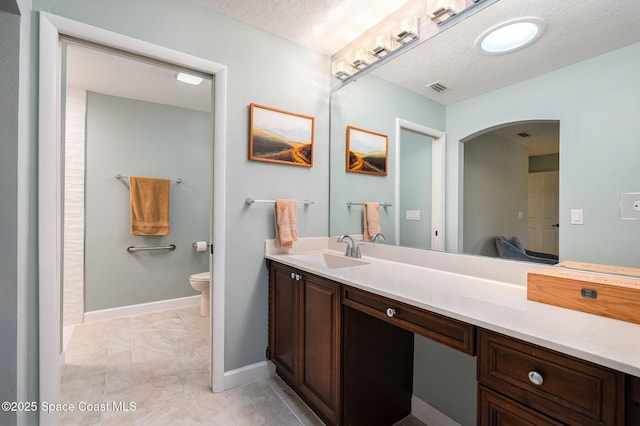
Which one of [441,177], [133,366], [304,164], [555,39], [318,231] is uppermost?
[555,39]

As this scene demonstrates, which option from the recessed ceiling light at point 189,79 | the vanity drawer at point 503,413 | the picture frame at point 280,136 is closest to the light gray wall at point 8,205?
the picture frame at point 280,136

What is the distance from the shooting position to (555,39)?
3.83ft

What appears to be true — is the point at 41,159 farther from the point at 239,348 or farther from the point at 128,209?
the point at 128,209

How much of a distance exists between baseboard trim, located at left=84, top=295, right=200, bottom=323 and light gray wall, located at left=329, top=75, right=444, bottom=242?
89.4 inches

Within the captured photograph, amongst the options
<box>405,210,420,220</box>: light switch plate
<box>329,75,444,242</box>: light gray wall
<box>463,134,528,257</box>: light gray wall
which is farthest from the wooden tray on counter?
<box>329,75,444,242</box>: light gray wall

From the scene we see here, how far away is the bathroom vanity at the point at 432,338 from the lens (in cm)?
69

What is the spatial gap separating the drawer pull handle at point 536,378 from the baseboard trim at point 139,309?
3535mm

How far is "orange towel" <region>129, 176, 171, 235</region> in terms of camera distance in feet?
10.4

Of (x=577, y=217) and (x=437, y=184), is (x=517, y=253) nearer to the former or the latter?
(x=577, y=217)

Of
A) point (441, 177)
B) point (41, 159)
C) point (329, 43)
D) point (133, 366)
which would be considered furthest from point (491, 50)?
point (133, 366)

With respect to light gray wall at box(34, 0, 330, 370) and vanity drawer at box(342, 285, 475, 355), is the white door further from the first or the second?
light gray wall at box(34, 0, 330, 370)

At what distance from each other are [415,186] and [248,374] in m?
1.67

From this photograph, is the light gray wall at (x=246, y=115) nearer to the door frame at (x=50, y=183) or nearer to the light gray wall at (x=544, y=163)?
the door frame at (x=50, y=183)

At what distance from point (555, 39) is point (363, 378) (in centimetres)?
171
